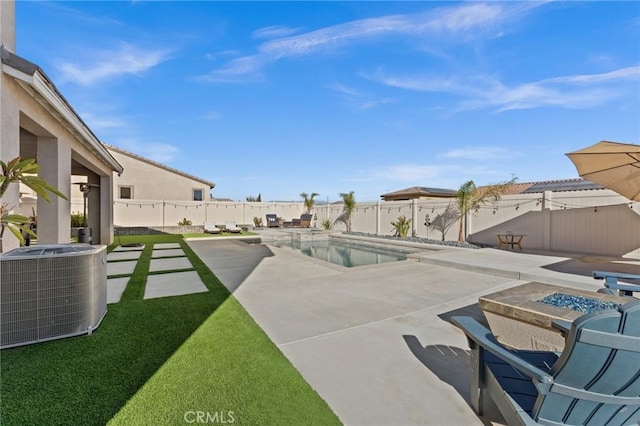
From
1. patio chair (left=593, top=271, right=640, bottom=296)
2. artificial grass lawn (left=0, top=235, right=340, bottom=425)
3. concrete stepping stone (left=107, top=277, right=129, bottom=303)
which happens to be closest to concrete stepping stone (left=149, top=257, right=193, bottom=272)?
concrete stepping stone (left=107, top=277, right=129, bottom=303)

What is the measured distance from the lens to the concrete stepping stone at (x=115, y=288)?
4.74m

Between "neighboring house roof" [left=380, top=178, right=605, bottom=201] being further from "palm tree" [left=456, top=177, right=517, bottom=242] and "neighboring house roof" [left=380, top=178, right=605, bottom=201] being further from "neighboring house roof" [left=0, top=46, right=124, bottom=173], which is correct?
"neighboring house roof" [left=0, top=46, right=124, bottom=173]

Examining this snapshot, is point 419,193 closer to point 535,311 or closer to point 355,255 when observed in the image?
point 355,255

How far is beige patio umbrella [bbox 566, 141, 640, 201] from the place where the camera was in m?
4.97

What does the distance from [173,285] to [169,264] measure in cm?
258

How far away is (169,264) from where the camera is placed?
7926 millimetres

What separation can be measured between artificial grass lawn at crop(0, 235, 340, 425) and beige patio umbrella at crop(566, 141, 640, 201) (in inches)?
245

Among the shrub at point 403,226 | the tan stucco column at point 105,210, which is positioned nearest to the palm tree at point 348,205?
the shrub at point 403,226

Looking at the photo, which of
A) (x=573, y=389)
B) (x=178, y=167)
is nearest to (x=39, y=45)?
(x=573, y=389)

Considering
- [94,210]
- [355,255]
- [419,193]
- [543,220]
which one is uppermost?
[419,193]

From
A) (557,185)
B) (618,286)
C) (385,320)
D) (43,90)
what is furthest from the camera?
(557,185)

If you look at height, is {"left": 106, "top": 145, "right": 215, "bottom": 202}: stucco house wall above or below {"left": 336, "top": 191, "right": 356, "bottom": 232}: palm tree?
above

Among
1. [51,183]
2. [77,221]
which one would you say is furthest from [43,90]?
[77,221]

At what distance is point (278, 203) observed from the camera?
26344 millimetres
